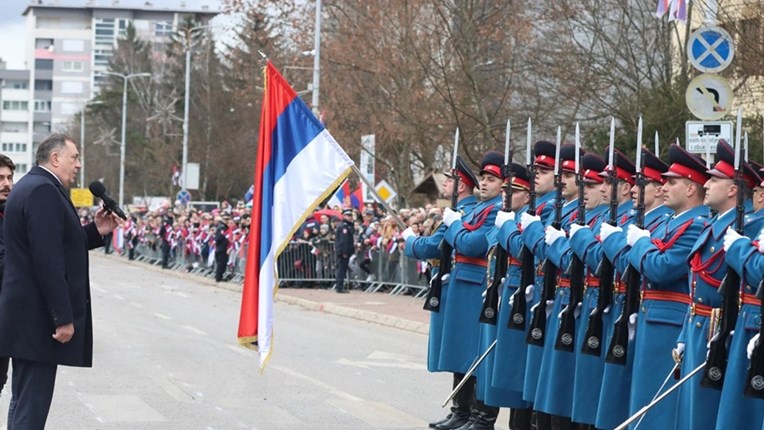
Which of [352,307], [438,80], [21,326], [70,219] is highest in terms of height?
[438,80]

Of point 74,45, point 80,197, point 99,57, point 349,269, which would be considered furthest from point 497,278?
point 74,45

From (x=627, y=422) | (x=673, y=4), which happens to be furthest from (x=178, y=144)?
(x=627, y=422)

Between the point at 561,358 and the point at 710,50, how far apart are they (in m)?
7.13

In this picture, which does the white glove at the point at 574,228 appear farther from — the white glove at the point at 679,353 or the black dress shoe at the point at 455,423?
the black dress shoe at the point at 455,423

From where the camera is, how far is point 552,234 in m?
8.97

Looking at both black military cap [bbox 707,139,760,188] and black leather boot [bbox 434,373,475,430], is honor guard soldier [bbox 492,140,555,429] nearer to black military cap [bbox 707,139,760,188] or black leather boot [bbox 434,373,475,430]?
black leather boot [bbox 434,373,475,430]

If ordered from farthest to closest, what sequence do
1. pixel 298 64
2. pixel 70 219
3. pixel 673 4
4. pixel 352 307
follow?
pixel 298 64, pixel 352 307, pixel 673 4, pixel 70 219

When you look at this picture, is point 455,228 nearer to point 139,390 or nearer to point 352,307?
point 139,390

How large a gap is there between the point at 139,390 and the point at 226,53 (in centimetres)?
6671

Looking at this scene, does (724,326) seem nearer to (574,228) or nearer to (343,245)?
(574,228)

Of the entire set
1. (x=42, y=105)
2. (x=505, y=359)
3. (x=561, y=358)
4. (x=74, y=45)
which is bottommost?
(x=505, y=359)

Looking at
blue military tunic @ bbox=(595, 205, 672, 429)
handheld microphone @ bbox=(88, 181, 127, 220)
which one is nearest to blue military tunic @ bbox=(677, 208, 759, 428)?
blue military tunic @ bbox=(595, 205, 672, 429)

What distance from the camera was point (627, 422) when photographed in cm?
796

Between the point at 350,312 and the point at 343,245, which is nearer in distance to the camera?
the point at 350,312
